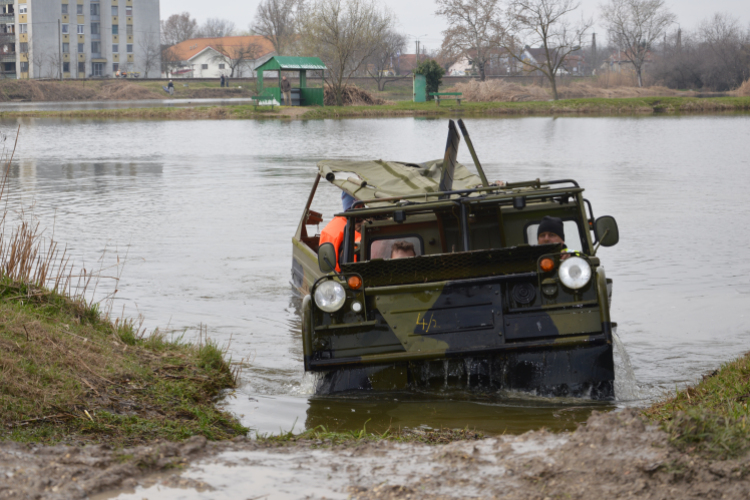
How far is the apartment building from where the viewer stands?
359ft

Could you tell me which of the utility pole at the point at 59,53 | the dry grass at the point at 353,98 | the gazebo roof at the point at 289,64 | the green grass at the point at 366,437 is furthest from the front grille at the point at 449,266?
the utility pole at the point at 59,53

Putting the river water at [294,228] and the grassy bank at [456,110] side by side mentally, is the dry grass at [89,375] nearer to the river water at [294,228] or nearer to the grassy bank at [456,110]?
the river water at [294,228]

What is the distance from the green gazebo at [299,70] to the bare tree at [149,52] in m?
68.2

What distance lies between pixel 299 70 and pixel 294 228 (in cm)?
4295

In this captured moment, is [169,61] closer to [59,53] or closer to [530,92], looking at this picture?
[59,53]

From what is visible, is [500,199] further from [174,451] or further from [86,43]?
[86,43]

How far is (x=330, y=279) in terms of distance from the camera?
6.04 m

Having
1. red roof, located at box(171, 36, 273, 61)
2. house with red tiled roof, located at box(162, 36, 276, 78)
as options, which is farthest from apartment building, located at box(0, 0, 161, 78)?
red roof, located at box(171, 36, 273, 61)

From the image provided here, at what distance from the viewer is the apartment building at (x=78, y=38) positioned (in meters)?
110

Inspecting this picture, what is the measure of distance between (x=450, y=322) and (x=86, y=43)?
120 meters

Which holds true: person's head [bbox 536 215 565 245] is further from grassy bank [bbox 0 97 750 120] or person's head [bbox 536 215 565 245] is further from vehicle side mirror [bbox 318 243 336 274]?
grassy bank [bbox 0 97 750 120]

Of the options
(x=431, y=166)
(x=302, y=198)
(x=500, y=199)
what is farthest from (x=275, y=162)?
(x=500, y=199)

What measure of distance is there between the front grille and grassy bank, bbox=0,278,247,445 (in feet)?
4.67

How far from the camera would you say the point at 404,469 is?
4141 mm
